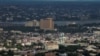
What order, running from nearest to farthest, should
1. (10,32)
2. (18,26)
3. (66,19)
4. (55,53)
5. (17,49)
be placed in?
(55,53), (17,49), (10,32), (18,26), (66,19)

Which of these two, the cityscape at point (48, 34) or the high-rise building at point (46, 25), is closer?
the cityscape at point (48, 34)

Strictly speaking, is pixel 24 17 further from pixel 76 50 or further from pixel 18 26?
pixel 76 50

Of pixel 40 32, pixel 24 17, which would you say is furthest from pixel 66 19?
pixel 40 32

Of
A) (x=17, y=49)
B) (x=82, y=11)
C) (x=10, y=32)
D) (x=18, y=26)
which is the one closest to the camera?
(x=17, y=49)

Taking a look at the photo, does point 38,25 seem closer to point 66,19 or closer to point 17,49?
point 66,19

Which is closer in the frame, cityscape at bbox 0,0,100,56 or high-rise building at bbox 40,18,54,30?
cityscape at bbox 0,0,100,56

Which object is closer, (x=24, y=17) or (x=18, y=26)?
(x=18, y=26)

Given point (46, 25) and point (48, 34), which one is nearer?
point (48, 34)
